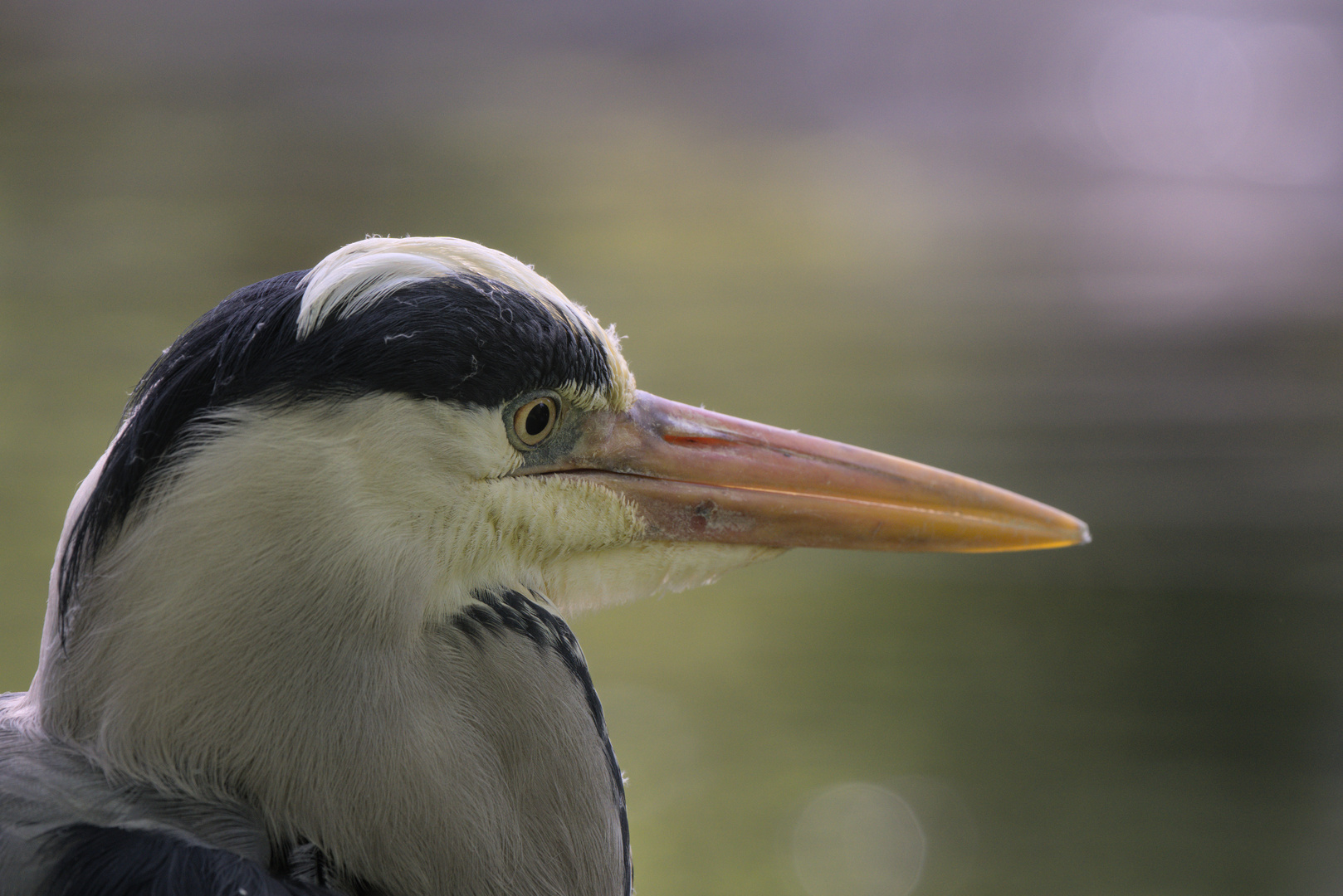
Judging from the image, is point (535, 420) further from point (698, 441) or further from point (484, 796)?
point (484, 796)

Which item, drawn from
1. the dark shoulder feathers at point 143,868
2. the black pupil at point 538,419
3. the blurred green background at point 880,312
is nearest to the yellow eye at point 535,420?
the black pupil at point 538,419

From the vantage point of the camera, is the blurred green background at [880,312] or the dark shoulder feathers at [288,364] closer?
the dark shoulder feathers at [288,364]

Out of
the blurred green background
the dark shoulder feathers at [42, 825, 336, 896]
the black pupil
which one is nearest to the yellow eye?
the black pupil

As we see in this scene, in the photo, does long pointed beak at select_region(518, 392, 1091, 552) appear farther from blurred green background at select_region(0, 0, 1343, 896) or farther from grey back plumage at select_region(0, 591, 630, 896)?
blurred green background at select_region(0, 0, 1343, 896)

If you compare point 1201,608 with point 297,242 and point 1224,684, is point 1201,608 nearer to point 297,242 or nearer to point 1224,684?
point 1224,684

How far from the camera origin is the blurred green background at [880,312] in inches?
95.3

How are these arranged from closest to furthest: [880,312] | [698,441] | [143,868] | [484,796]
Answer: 1. [143,868]
2. [484,796]
3. [698,441]
4. [880,312]

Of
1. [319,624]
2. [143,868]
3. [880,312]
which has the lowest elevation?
Result: [143,868]

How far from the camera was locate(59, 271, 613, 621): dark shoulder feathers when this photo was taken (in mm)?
852

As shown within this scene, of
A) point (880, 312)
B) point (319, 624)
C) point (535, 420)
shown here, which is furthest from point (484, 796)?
point (880, 312)

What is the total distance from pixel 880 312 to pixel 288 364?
432 cm

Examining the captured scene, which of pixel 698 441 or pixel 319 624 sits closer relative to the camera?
pixel 319 624

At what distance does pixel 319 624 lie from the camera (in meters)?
0.86

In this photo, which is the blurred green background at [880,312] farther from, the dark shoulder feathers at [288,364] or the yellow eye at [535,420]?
the dark shoulder feathers at [288,364]
